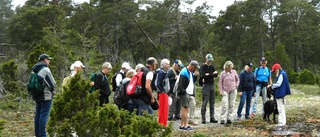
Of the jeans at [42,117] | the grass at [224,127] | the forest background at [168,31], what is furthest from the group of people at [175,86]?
the forest background at [168,31]

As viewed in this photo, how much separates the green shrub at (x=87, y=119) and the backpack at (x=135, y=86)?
85.8 inches

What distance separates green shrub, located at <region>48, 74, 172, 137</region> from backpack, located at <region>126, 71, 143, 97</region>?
2180 mm

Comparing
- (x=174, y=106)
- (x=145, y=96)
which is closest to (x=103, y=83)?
(x=145, y=96)

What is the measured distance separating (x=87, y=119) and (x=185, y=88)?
4.21 meters

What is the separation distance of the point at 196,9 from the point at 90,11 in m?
13.9

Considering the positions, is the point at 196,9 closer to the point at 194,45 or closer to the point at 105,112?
the point at 194,45

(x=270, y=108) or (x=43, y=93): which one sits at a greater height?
(x=43, y=93)

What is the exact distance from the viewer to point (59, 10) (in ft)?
108

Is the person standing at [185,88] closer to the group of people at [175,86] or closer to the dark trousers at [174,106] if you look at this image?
the group of people at [175,86]

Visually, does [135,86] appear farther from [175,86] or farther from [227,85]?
[227,85]

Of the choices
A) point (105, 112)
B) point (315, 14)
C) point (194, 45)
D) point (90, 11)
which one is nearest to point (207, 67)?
point (105, 112)

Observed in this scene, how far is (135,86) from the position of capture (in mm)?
6609

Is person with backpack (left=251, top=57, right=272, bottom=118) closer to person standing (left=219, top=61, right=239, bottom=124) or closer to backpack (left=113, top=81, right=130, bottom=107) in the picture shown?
person standing (left=219, top=61, right=239, bottom=124)

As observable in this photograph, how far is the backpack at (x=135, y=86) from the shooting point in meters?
6.59
